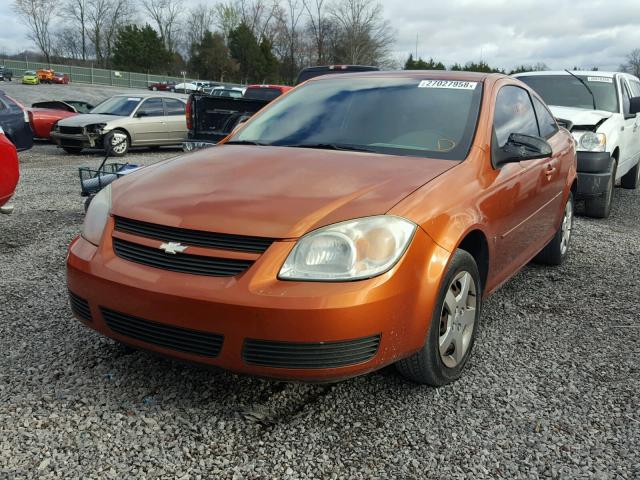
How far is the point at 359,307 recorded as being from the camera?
2.13 meters

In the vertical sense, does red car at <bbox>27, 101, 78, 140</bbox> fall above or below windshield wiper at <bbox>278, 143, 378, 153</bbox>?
below

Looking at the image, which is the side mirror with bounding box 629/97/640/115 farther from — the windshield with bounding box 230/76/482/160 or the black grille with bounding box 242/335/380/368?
the black grille with bounding box 242/335/380/368

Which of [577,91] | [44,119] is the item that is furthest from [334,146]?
[44,119]

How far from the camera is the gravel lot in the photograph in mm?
2189

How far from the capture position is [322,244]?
7.29 ft

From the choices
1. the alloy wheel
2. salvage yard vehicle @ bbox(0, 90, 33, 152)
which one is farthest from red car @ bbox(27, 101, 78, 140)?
the alloy wheel

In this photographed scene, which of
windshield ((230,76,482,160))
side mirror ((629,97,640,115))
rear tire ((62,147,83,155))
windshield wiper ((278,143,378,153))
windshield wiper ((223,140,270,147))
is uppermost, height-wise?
side mirror ((629,97,640,115))

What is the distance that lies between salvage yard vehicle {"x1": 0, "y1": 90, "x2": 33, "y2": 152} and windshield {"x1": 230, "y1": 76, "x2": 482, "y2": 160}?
25.2 feet

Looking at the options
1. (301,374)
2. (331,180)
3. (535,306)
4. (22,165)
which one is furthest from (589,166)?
(22,165)

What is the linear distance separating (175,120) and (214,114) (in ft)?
16.9

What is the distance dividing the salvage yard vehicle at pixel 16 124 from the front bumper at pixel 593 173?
28.4ft

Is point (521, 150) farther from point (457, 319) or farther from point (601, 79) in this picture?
point (601, 79)

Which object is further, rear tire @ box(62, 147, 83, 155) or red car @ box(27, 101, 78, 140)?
red car @ box(27, 101, 78, 140)

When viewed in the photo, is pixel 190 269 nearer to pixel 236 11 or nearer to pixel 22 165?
pixel 22 165
